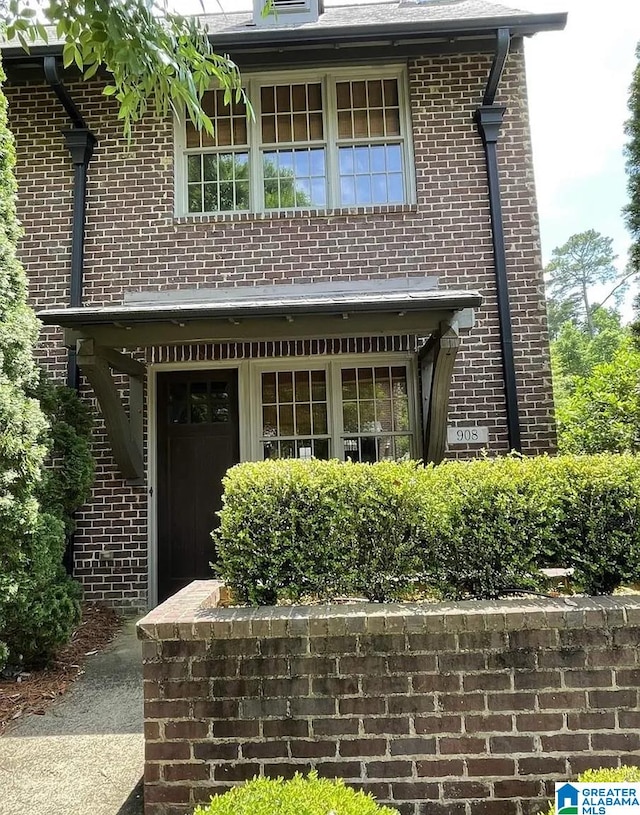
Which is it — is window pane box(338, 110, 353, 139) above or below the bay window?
above

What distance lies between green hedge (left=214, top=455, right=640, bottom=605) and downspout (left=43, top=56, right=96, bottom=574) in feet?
13.8

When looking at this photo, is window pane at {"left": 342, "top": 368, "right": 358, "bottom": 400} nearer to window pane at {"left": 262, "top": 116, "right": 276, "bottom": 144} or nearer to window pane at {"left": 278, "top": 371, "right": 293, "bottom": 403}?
window pane at {"left": 278, "top": 371, "right": 293, "bottom": 403}

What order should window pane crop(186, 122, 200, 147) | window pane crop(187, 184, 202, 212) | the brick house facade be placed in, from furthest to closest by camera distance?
1. window pane crop(186, 122, 200, 147)
2. window pane crop(187, 184, 202, 212)
3. the brick house facade

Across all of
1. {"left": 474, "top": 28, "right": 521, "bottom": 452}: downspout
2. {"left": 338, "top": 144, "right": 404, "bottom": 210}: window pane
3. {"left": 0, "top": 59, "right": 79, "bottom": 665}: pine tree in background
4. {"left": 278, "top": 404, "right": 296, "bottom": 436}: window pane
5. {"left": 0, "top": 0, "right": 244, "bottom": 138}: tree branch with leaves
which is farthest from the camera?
{"left": 338, "top": 144, "right": 404, "bottom": 210}: window pane

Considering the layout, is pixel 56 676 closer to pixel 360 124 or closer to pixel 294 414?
pixel 294 414

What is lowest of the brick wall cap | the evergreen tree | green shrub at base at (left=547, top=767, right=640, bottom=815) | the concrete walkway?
the concrete walkway

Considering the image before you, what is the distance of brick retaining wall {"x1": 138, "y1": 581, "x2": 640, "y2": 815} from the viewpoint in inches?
93.7

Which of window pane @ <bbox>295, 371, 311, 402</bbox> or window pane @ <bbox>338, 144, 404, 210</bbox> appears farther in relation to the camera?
window pane @ <bbox>338, 144, 404, 210</bbox>

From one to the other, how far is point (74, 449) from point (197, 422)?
149 cm

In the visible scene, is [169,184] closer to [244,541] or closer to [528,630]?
[244,541]

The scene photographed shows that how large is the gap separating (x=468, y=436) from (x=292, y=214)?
10.0 feet

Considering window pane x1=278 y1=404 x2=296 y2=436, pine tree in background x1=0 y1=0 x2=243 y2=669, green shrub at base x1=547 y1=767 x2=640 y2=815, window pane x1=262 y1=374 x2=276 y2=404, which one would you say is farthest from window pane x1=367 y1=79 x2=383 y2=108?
green shrub at base x1=547 y1=767 x2=640 y2=815

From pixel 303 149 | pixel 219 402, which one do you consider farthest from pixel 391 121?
pixel 219 402

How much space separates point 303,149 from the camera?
21.6 feet
